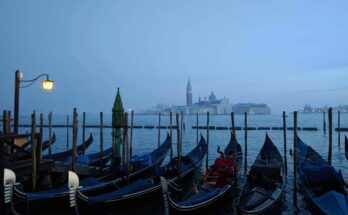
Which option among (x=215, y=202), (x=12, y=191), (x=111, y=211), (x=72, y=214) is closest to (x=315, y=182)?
(x=215, y=202)

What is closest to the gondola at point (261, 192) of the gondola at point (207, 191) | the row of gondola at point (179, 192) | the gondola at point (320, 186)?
the row of gondola at point (179, 192)

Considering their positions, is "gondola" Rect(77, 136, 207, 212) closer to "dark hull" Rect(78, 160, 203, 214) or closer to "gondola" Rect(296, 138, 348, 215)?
"dark hull" Rect(78, 160, 203, 214)

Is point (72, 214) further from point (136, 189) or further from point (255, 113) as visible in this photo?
point (255, 113)

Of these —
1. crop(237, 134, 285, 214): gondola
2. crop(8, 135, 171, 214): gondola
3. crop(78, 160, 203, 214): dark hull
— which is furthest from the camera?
crop(237, 134, 285, 214): gondola

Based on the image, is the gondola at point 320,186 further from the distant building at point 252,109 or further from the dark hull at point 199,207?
the distant building at point 252,109

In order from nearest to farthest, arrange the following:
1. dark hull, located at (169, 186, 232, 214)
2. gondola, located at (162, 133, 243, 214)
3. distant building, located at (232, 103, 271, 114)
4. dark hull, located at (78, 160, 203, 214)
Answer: dark hull, located at (169, 186, 232, 214) < gondola, located at (162, 133, 243, 214) < dark hull, located at (78, 160, 203, 214) < distant building, located at (232, 103, 271, 114)

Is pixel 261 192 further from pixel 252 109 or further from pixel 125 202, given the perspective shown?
pixel 252 109

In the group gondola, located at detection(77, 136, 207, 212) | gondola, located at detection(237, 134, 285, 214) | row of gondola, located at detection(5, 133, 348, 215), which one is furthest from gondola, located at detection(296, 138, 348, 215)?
gondola, located at detection(77, 136, 207, 212)

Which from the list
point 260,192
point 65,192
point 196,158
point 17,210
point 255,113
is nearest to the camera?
point 17,210

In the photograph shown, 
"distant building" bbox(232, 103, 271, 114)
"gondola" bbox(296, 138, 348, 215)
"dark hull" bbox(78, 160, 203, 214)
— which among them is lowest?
"dark hull" bbox(78, 160, 203, 214)

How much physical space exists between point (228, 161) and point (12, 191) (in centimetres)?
632

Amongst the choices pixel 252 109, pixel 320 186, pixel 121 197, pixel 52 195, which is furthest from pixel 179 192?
pixel 252 109

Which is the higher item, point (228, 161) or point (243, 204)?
point (228, 161)

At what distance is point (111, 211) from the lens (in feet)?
22.5
